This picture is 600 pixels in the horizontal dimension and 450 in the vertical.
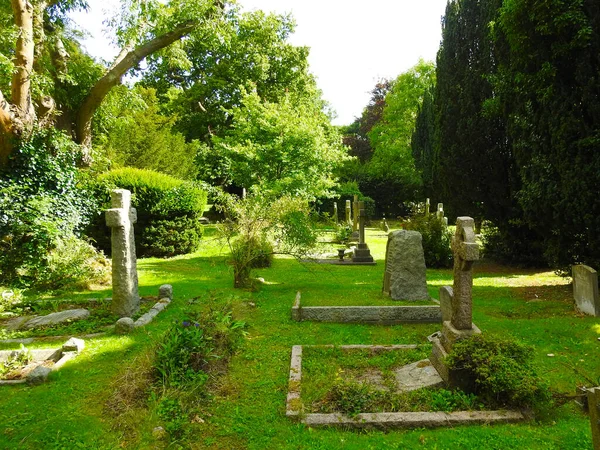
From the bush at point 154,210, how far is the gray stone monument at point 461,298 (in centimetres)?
1145

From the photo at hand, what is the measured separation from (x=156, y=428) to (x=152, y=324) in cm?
364

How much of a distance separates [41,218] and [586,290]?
12542mm

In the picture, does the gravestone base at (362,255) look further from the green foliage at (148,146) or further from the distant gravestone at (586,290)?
the green foliage at (148,146)

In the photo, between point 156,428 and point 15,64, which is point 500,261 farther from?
point 15,64

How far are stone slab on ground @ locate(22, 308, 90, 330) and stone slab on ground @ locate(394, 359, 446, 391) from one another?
581 centimetres

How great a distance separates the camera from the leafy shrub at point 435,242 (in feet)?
46.7

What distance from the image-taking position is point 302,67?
27719 millimetres

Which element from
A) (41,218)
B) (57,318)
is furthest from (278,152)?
(57,318)

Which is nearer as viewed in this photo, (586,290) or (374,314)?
(374,314)

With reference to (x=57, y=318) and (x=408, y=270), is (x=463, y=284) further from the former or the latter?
(x=57, y=318)

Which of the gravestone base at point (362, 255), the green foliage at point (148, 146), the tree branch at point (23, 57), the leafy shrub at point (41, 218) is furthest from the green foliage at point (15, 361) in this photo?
the green foliage at point (148, 146)

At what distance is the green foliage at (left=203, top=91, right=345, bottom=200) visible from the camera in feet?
61.1

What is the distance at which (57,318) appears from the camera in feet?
24.2

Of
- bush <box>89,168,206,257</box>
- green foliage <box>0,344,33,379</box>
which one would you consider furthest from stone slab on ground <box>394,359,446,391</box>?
bush <box>89,168,206,257</box>
